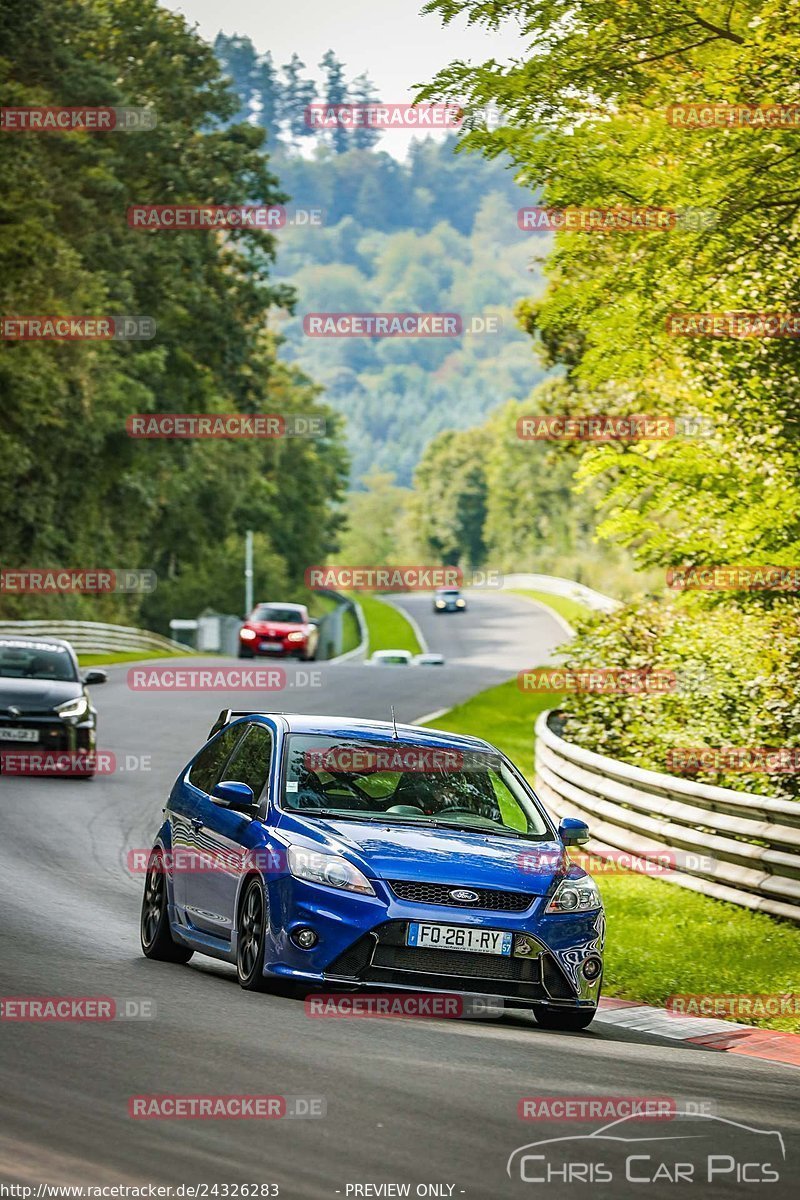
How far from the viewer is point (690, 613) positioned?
21.9m

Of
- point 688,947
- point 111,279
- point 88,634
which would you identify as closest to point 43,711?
point 688,947

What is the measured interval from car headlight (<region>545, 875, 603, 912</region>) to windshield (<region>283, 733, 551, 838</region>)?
1.71ft

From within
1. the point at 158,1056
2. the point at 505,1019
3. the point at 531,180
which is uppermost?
the point at 531,180

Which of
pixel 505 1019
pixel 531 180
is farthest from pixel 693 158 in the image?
pixel 505 1019

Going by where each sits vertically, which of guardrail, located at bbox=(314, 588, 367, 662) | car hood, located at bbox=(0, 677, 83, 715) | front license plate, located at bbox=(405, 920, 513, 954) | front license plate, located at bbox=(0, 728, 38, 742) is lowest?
guardrail, located at bbox=(314, 588, 367, 662)

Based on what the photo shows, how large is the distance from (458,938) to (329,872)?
707mm

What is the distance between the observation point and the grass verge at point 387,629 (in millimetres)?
94113

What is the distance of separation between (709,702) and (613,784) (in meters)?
1.84

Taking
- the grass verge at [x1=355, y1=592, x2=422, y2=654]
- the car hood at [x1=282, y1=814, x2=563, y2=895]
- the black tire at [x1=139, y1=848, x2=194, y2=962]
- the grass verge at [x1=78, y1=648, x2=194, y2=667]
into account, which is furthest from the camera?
the grass verge at [x1=355, y1=592, x2=422, y2=654]

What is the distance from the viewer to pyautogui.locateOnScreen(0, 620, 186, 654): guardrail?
47.4 metres

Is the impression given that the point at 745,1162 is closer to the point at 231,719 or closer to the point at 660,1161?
the point at 660,1161

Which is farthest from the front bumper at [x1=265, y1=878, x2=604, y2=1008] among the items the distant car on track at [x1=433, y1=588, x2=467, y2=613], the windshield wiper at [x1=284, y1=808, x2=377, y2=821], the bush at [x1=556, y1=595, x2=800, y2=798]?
the distant car on track at [x1=433, y1=588, x2=467, y2=613]

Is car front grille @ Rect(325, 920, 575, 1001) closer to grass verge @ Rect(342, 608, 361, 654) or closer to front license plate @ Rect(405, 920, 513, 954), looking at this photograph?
front license plate @ Rect(405, 920, 513, 954)

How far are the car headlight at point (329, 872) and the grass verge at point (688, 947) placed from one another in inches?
102
